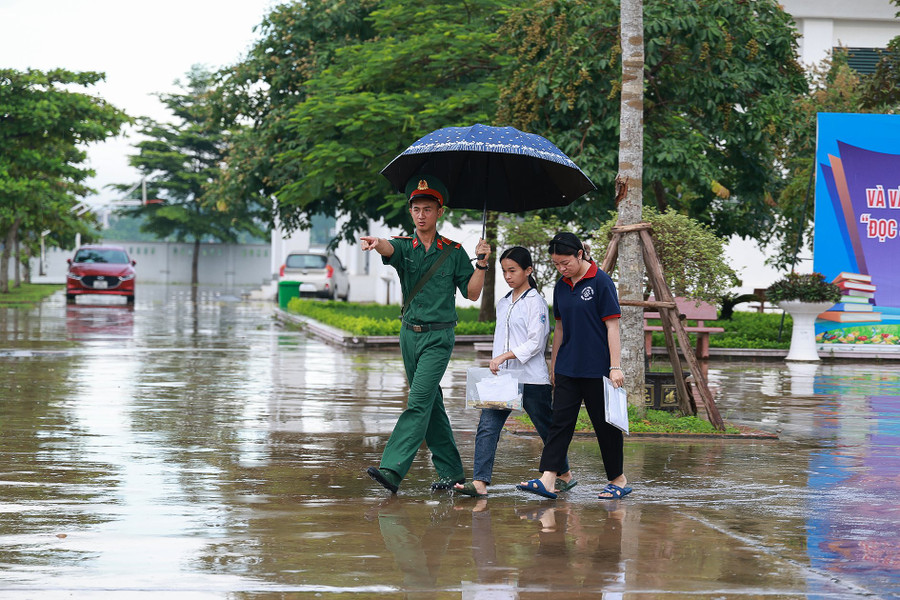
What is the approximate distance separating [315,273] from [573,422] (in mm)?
33823

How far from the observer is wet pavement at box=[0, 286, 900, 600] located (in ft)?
18.5

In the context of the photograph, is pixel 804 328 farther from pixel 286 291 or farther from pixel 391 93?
pixel 286 291

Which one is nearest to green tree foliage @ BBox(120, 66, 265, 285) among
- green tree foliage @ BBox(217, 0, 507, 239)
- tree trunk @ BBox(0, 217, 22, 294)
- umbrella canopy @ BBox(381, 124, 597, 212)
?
tree trunk @ BBox(0, 217, 22, 294)

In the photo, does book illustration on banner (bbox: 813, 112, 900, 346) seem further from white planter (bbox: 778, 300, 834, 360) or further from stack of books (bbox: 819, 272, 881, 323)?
→ white planter (bbox: 778, 300, 834, 360)

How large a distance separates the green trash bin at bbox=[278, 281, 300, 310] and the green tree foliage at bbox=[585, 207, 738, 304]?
26.2 meters

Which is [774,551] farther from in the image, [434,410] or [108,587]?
[108,587]

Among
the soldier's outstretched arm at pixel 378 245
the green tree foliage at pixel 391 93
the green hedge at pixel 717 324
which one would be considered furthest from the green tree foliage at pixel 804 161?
the soldier's outstretched arm at pixel 378 245

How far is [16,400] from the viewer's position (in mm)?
12680

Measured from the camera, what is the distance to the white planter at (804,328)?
67.6ft

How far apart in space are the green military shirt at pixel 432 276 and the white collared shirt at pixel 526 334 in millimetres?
338

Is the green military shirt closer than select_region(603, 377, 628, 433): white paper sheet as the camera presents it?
No

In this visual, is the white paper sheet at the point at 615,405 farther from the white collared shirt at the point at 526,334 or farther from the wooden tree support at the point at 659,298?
the wooden tree support at the point at 659,298

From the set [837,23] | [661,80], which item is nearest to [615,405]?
[661,80]

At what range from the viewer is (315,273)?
4128cm
